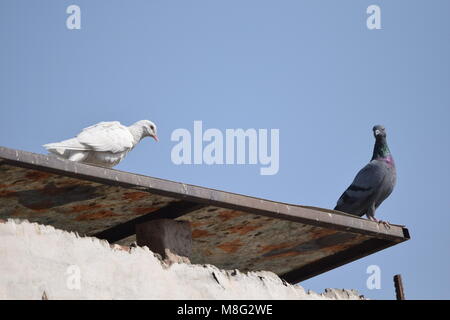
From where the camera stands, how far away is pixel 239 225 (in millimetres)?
9734

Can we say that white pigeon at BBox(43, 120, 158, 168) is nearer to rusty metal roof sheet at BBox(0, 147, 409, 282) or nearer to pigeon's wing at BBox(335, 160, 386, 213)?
rusty metal roof sheet at BBox(0, 147, 409, 282)

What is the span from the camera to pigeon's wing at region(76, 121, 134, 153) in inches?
428

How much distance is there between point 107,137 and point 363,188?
3882mm

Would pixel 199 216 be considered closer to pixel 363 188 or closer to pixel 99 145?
pixel 99 145

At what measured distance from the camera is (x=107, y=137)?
11172mm

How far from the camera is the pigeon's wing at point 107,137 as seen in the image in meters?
10.9

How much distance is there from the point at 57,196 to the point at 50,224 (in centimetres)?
55

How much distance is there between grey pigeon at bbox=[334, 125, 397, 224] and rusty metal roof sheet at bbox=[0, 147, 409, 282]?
2.72 metres

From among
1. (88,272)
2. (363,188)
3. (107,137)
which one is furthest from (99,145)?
(363,188)

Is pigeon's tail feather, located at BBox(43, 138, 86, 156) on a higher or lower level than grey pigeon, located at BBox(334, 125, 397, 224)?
higher

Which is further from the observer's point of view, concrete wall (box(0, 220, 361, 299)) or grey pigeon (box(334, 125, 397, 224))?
grey pigeon (box(334, 125, 397, 224))

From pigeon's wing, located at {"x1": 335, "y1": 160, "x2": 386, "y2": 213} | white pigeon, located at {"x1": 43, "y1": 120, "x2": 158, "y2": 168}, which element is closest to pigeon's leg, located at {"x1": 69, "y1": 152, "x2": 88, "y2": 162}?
white pigeon, located at {"x1": 43, "y1": 120, "x2": 158, "y2": 168}
